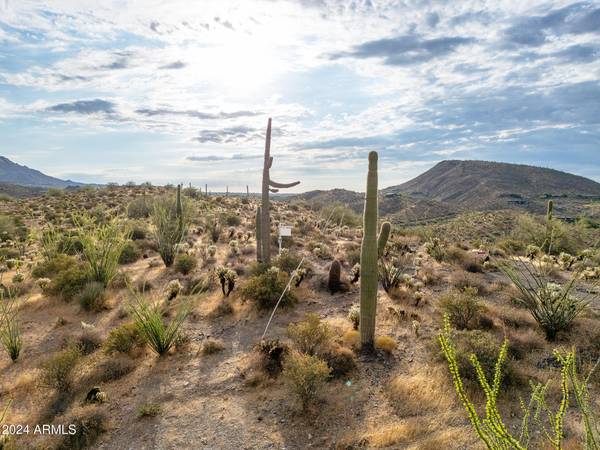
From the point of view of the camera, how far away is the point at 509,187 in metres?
84.1

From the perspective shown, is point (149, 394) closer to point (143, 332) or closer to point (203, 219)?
point (143, 332)

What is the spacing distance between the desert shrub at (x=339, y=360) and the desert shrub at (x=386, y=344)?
2.45 ft

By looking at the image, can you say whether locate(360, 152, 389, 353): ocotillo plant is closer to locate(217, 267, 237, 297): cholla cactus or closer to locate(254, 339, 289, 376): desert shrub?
locate(254, 339, 289, 376): desert shrub

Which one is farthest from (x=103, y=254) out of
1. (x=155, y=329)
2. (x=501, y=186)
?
(x=501, y=186)

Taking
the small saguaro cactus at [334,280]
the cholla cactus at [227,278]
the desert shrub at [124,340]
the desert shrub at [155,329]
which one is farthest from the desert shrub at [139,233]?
the desert shrub at [155,329]

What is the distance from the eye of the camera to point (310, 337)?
8.33 m

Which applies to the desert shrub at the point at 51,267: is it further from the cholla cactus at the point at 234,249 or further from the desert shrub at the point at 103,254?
the cholla cactus at the point at 234,249

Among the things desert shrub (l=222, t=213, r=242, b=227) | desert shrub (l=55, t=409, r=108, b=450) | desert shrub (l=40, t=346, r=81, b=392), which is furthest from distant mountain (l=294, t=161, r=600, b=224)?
desert shrub (l=55, t=409, r=108, b=450)

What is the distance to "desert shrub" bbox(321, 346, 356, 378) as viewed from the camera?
7824mm

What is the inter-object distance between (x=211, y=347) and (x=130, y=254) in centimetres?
1019

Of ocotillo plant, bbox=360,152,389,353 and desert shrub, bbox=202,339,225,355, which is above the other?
ocotillo plant, bbox=360,152,389,353

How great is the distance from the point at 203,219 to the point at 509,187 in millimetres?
77171

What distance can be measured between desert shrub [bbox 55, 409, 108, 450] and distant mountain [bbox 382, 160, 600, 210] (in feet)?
225

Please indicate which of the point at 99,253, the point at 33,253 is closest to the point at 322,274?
the point at 99,253
